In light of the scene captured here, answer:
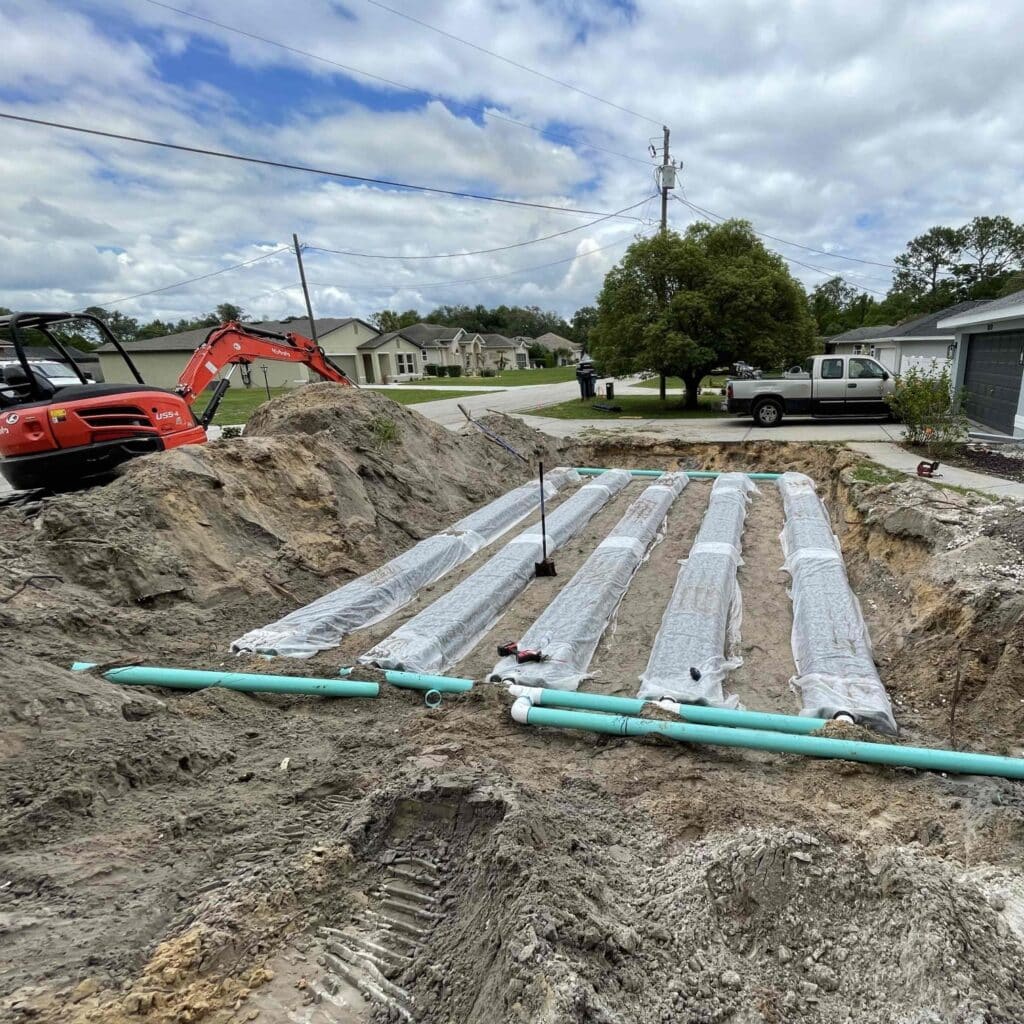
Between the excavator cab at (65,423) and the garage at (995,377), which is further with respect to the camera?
the garage at (995,377)

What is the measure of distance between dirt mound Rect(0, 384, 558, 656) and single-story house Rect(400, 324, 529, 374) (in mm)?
50667

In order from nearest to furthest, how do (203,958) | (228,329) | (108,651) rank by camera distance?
1. (203,958)
2. (108,651)
3. (228,329)

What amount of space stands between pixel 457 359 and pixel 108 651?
206ft

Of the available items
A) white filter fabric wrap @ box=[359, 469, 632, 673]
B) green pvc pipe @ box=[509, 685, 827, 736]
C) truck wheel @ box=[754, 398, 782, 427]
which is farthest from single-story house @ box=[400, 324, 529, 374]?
green pvc pipe @ box=[509, 685, 827, 736]

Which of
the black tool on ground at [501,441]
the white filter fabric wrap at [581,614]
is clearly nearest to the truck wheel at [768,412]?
the black tool on ground at [501,441]

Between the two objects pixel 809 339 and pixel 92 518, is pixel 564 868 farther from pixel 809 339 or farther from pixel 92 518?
pixel 809 339

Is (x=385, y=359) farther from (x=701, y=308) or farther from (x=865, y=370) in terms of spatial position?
(x=865, y=370)

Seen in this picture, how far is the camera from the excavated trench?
79.8 inches

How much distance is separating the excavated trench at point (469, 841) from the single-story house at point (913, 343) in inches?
1065

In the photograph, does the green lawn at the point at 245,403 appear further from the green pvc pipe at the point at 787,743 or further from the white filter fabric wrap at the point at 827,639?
the green pvc pipe at the point at 787,743

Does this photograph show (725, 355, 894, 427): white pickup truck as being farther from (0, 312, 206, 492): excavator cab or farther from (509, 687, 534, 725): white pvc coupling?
(509, 687, 534, 725): white pvc coupling

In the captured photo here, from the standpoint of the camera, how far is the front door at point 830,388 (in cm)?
1598

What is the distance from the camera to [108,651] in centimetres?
475

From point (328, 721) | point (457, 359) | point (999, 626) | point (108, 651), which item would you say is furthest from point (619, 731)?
point (457, 359)
